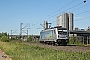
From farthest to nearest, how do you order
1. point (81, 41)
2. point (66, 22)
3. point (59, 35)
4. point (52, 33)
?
1. point (66, 22)
2. point (81, 41)
3. point (52, 33)
4. point (59, 35)

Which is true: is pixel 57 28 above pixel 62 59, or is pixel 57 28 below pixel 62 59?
above

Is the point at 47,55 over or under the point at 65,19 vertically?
under

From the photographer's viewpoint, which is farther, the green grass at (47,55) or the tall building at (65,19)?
the tall building at (65,19)

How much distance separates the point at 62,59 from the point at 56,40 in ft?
85.6

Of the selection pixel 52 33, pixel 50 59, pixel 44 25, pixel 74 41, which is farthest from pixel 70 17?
pixel 50 59

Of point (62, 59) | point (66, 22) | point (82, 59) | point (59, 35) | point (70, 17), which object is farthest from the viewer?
point (66, 22)

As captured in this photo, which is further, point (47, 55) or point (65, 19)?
point (65, 19)

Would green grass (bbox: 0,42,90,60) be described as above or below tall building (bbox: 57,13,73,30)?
below

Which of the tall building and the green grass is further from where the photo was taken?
the tall building

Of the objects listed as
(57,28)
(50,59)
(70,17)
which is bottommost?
(50,59)

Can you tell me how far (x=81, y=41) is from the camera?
52.9m

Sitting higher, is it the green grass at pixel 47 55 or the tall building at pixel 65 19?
the tall building at pixel 65 19

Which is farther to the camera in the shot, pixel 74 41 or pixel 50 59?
pixel 74 41

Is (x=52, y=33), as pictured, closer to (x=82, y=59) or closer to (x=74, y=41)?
(x=74, y=41)
